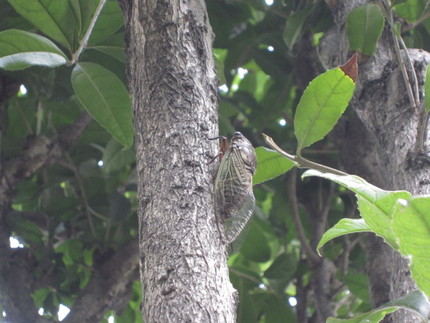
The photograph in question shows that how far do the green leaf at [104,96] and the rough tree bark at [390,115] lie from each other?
0.55 m

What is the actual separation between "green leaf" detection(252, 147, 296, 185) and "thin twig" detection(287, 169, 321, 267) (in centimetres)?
88

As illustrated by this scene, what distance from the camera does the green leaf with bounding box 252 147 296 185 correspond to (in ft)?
5.19

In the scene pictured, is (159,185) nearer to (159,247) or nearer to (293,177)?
(159,247)

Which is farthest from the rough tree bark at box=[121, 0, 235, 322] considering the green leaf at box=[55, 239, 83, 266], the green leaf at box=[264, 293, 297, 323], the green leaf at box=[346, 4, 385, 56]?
the green leaf at box=[55, 239, 83, 266]

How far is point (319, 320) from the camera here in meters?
2.35

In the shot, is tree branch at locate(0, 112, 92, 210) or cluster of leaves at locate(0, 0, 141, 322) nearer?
tree branch at locate(0, 112, 92, 210)

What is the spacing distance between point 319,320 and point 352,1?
1123 millimetres

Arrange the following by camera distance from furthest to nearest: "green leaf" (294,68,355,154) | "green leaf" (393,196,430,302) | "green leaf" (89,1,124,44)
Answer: "green leaf" (89,1,124,44) → "green leaf" (294,68,355,154) → "green leaf" (393,196,430,302)

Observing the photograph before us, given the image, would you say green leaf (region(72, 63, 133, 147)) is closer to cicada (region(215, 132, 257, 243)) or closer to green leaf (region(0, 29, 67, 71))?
green leaf (region(0, 29, 67, 71))

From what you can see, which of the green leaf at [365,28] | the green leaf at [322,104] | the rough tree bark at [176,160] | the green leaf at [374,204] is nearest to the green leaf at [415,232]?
the green leaf at [374,204]

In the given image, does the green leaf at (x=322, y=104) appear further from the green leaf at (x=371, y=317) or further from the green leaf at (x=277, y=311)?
the green leaf at (x=277, y=311)

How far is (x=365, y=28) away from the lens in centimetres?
159

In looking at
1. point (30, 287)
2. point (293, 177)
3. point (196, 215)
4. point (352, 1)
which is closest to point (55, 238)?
point (30, 287)

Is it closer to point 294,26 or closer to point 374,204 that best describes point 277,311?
point 294,26
